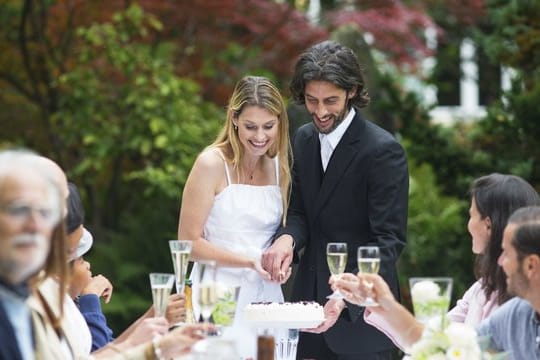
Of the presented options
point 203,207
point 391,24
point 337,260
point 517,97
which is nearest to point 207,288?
point 337,260

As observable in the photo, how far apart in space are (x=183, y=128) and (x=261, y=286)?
15.2ft

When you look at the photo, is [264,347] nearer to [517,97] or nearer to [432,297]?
[432,297]

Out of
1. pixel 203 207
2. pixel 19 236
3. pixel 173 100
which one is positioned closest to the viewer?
pixel 19 236

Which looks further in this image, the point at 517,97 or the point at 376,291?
the point at 517,97

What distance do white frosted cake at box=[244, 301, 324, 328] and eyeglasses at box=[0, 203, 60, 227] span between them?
1.55 metres

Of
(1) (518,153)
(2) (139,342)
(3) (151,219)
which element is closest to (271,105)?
(2) (139,342)

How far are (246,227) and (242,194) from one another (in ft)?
0.50

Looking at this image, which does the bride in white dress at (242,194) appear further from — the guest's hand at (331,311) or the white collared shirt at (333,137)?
the guest's hand at (331,311)

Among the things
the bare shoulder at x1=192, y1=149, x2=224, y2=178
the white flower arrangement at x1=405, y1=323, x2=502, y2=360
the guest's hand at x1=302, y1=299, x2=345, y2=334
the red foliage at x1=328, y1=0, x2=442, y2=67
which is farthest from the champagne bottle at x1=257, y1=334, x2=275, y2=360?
the red foliage at x1=328, y1=0, x2=442, y2=67

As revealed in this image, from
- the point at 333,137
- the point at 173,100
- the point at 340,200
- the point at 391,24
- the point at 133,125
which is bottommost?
the point at 340,200

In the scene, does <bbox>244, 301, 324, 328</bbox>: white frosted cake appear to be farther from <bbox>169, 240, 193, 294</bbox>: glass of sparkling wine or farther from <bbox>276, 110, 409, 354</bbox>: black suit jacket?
<bbox>169, 240, 193, 294</bbox>: glass of sparkling wine

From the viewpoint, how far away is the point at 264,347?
3607 millimetres

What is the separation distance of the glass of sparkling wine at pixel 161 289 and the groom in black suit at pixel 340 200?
3.85 ft

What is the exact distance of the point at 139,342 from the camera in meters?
3.65
